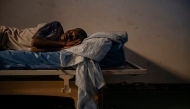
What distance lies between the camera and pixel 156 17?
1.88 meters

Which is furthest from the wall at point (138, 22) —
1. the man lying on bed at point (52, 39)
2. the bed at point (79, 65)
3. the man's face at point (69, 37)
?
the bed at point (79, 65)

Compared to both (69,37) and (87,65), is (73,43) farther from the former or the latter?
(87,65)

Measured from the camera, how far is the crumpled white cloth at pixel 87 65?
979mm

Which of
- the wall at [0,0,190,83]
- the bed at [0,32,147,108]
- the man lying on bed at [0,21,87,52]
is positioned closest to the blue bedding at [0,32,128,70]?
the bed at [0,32,147,108]

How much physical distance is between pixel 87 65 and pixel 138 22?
1.08m

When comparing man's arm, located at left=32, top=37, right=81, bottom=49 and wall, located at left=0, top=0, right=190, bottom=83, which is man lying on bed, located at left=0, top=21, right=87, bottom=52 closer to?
man's arm, located at left=32, top=37, right=81, bottom=49

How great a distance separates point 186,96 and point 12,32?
1.63 meters

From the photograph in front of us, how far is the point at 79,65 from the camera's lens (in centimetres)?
100

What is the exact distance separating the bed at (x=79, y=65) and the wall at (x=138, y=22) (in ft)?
2.58

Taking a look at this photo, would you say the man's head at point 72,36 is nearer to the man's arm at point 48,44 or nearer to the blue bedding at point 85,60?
the man's arm at point 48,44

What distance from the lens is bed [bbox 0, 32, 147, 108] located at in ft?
3.25

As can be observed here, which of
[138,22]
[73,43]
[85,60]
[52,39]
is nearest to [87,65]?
[85,60]

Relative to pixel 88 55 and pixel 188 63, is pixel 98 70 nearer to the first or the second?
pixel 88 55

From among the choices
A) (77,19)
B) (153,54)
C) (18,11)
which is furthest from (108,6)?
(18,11)
